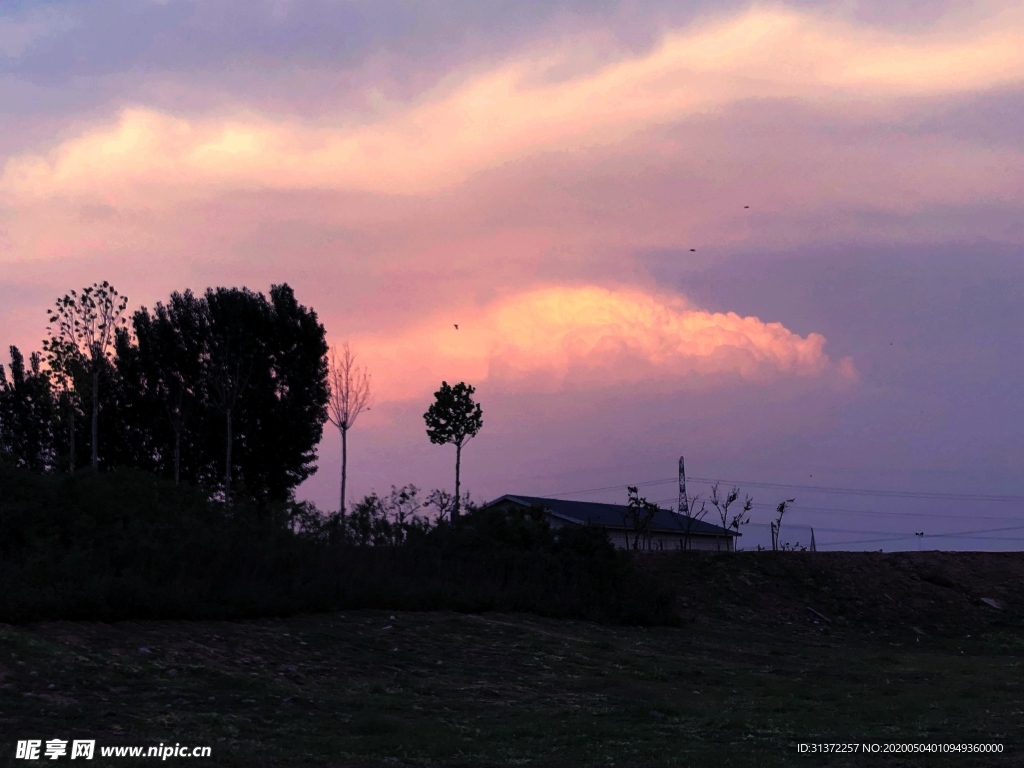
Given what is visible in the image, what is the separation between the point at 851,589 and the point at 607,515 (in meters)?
31.6

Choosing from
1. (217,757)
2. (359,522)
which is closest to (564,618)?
(359,522)

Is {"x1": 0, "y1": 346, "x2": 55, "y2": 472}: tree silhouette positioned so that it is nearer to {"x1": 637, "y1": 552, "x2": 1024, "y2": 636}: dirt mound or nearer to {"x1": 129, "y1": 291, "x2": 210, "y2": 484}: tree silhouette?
{"x1": 129, "y1": 291, "x2": 210, "y2": 484}: tree silhouette

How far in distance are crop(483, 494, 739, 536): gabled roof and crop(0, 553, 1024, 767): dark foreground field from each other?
35.6m

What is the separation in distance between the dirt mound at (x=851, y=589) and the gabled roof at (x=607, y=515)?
21.5 metres

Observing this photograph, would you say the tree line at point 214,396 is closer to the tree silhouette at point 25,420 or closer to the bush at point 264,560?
the tree silhouette at point 25,420

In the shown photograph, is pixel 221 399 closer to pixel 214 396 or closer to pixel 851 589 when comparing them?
pixel 214 396

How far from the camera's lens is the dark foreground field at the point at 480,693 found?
9492 mm

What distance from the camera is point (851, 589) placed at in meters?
34.0

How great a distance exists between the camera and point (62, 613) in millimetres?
14945

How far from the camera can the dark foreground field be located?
9.49 metres

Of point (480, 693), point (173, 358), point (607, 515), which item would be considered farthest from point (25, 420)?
point (480, 693)

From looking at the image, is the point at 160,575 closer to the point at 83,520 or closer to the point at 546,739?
the point at 83,520

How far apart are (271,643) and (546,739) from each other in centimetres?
678

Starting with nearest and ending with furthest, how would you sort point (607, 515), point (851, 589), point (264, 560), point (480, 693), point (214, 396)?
point (480, 693), point (264, 560), point (851, 589), point (214, 396), point (607, 515)
